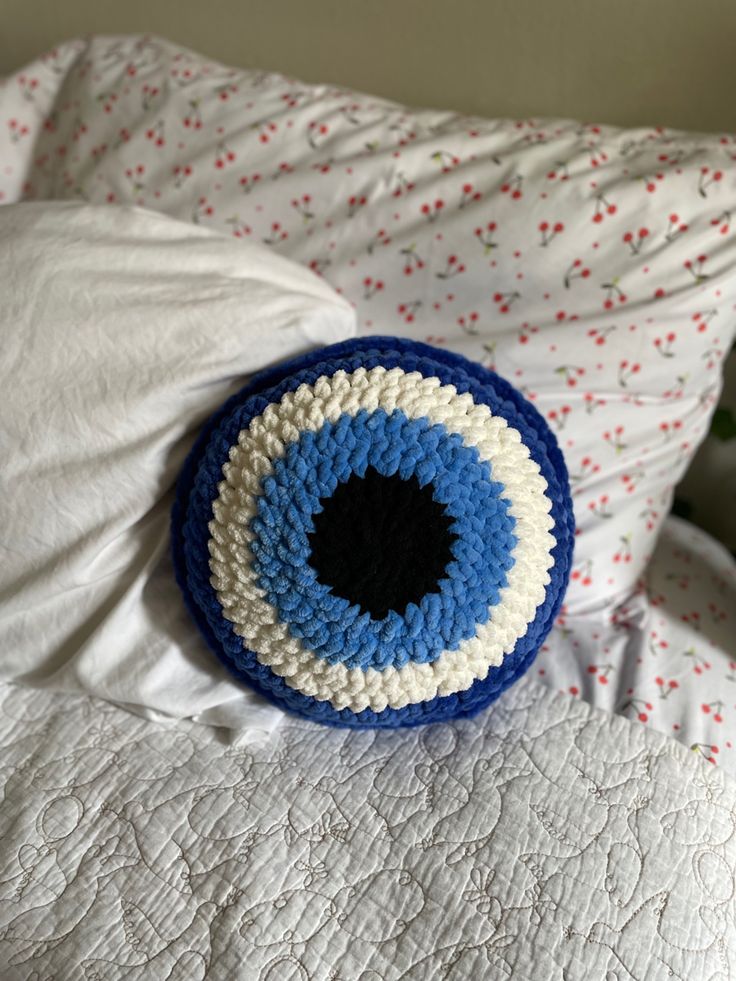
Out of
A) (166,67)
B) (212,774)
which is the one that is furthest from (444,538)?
(166,67)

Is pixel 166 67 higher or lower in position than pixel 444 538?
higher

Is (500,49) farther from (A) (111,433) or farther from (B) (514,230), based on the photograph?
(A) (111,433)

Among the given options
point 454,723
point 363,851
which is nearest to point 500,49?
point 454,723

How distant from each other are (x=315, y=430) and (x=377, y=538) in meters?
0.10

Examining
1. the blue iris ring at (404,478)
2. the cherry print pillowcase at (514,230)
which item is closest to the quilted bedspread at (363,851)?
the blue iris ring at (404,478)

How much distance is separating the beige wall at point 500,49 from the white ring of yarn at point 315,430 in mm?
574

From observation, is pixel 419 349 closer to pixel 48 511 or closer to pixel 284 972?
pixel 48 511

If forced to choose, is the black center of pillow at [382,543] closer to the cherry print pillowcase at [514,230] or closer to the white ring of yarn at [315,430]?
the white ring of yarn at [315,430]

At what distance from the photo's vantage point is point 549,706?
2.65ft

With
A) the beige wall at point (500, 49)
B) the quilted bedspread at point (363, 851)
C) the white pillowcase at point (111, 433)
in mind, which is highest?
the beige wall at point (500, 49)

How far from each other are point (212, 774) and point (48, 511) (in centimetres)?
27

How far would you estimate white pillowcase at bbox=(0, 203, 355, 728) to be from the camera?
74 cm

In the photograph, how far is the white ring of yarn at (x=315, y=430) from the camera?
2.18ft

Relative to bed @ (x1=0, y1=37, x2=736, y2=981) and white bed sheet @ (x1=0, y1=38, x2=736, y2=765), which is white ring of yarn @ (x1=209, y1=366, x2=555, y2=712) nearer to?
bed @ (x1=0, y1=37, x2=736, y2=981)
